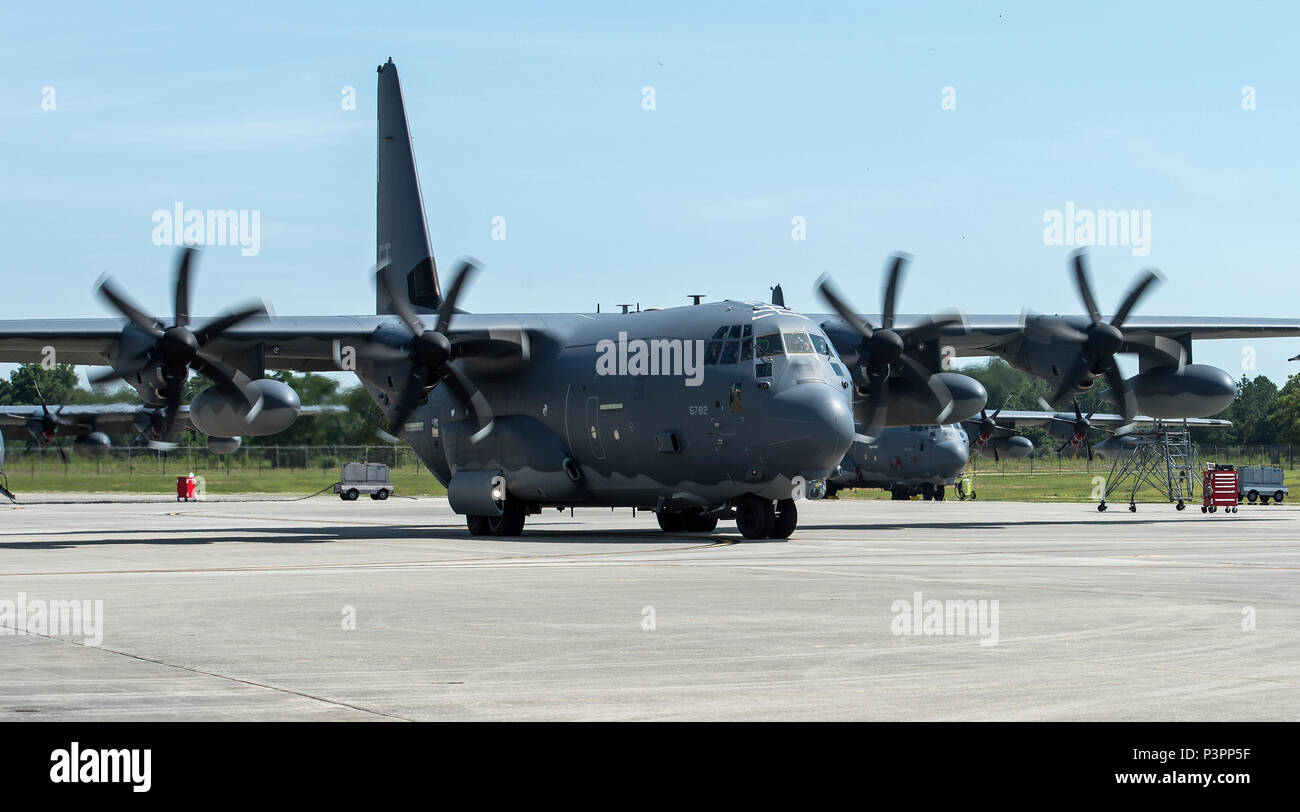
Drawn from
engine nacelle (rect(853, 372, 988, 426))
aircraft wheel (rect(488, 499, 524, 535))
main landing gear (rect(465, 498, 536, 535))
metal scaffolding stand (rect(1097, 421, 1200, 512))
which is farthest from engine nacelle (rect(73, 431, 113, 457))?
engine nacelle (rect(853, 372, 988, 426))

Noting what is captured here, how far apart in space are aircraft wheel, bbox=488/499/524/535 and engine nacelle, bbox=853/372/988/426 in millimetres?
8395

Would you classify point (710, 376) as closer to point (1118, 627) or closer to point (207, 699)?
point (1118, 627)

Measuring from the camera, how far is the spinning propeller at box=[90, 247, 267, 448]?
2792 cm

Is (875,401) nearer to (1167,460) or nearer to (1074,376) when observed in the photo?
(1074,376)

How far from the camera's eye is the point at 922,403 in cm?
3428

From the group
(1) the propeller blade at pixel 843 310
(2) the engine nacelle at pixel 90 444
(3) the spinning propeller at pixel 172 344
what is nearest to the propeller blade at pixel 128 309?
(3) the spinning propeller at pixel 172 344

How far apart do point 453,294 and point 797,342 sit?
7684 millimetres

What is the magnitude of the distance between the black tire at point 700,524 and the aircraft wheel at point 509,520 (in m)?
4.05

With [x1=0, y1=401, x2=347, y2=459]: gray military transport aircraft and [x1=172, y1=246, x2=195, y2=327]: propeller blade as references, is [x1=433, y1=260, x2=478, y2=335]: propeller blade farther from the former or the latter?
[x1=0, y1=401, x2=347, y2=459]: gray military transport aircraft

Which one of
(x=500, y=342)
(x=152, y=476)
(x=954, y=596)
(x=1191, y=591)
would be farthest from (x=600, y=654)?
(x=152, y=476)

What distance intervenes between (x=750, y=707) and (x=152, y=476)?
92.2 meters

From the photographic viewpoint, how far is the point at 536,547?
2780cm

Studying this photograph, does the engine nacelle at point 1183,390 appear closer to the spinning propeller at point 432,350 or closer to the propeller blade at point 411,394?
the spinning propeller at point 432,350

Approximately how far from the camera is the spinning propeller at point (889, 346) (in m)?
32.9
